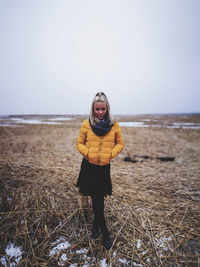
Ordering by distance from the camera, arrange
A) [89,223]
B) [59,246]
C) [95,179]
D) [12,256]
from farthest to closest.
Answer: [89,223]
[95,179]
[59,246]
[12,256]

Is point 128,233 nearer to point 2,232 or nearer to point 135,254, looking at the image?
point 135,254

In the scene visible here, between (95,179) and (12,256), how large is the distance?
4.58ft

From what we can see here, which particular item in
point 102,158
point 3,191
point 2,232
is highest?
point 102,158

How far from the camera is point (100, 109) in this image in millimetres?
1938

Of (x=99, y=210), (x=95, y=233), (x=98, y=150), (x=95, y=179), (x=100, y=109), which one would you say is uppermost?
(x=100, y=109)

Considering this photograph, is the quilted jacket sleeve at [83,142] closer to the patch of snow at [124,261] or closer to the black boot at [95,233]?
the black boot at [95,233]

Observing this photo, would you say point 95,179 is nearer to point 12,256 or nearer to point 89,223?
point 89,223

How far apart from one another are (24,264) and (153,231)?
1.84 m

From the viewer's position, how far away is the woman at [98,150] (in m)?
1.91

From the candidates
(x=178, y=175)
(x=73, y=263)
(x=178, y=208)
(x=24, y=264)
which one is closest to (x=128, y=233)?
(x=73, y=263)

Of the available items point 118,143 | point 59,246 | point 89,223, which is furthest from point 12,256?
point 118,143

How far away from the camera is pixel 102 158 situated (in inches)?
75.0

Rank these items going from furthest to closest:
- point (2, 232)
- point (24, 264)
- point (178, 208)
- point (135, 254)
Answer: point (178, 208) < point (2, 232) < point (135, 254) < point (24, 264)

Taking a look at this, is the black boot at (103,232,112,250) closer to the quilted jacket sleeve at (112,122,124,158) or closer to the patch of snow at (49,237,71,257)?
the patch of snow at (49,237,71,257)
